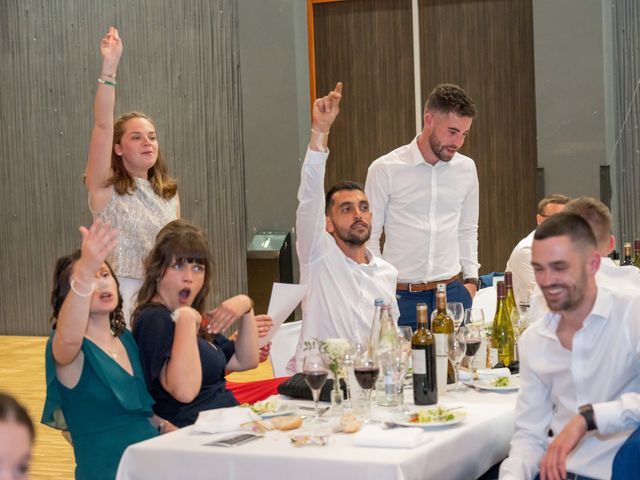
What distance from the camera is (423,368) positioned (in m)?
2.79

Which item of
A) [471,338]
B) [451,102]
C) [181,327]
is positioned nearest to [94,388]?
[181,327]

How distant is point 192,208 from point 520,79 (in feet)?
10.3

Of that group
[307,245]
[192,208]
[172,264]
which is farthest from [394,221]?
[192,208]

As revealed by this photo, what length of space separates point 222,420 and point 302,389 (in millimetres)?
392

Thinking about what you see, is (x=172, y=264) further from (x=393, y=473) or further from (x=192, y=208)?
(x=192, y=208)

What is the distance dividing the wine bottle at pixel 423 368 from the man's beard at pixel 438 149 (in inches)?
77.9

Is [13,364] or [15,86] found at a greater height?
[15,86]

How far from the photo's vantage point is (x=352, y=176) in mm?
8336

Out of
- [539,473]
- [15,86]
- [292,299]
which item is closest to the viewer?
[539,473]

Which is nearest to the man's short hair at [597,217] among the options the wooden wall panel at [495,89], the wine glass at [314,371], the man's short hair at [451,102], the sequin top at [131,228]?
the wine glass at [314,371]

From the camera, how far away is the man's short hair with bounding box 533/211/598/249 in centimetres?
242

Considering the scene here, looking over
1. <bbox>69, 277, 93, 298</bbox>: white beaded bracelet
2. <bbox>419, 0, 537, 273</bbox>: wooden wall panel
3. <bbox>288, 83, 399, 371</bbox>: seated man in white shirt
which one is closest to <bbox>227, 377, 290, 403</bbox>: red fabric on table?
<bbox>288, 83, 399, 371</bbox>: seated man in white shirt

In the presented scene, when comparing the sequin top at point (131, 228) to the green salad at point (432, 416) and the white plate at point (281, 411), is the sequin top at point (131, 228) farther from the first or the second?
the green salad at point (432, 416)

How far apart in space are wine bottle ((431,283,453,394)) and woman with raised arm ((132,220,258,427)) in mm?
655
